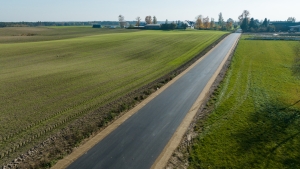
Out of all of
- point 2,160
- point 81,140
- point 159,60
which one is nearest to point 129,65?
point 159,60

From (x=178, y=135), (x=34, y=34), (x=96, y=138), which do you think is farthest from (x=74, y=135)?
(x=34, y=34)

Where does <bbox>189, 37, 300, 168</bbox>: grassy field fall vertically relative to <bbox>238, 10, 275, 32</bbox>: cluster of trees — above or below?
below

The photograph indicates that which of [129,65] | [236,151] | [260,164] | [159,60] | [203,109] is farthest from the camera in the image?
[159,60]

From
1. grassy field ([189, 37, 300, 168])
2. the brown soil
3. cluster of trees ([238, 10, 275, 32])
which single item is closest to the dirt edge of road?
grassy field ([189, 37, 300, 168])

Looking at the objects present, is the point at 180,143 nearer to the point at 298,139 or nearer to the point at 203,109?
the point at 203,109

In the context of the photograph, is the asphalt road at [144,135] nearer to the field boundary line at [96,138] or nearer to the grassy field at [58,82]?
the field boundary line at [96,138]

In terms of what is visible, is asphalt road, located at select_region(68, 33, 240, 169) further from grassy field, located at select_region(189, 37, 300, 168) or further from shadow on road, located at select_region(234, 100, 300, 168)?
shadow on road, located at select_region(234, 100, 300, 168)

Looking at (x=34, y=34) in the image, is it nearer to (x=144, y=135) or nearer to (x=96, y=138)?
(x=96, y=138)
